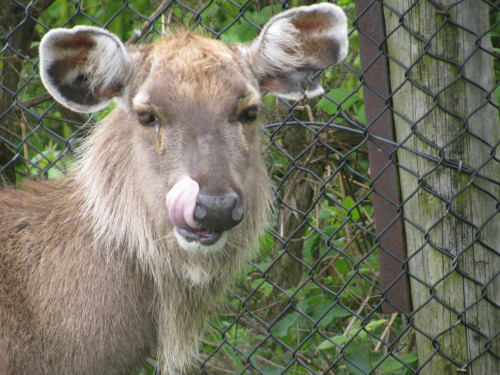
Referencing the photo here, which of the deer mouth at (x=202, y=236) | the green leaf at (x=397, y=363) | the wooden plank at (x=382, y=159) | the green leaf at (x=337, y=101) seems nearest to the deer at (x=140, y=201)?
the deer mouth at (x=202, y=236)

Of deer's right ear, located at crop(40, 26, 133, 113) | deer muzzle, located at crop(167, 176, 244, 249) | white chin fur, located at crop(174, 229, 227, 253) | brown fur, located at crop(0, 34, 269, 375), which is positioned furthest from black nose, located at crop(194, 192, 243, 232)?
deer's right ear, located at crop(40, 26, 133, 113)

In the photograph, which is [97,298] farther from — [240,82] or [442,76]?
[442,76]

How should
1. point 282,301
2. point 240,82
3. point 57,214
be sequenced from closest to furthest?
point 240,82 < point 57,214 < point 282,301

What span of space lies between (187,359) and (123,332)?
482mm

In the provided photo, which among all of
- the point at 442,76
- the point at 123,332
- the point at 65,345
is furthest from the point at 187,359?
the point at 442,76

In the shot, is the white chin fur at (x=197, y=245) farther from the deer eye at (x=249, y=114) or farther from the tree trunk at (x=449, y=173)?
the tree trunk at (x=449, y=173)

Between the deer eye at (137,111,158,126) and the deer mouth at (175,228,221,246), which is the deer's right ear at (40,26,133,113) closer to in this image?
the deer eye at (137,111,158,126)

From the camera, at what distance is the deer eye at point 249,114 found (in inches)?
132

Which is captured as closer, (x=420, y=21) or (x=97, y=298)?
(x=97, y=298)

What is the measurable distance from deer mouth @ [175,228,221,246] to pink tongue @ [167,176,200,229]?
0.14 feet

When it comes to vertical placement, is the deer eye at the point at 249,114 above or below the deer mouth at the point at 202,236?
above

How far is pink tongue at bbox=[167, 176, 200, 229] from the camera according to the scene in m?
2.93

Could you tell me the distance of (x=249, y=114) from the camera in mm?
3375

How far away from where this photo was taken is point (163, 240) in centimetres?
339
